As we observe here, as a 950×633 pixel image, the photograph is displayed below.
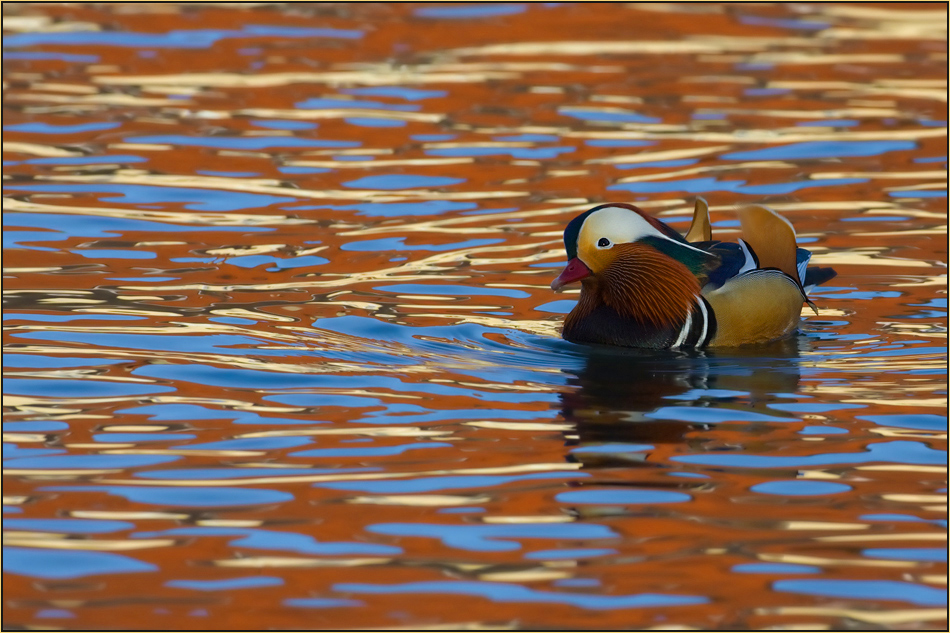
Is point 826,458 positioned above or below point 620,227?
below

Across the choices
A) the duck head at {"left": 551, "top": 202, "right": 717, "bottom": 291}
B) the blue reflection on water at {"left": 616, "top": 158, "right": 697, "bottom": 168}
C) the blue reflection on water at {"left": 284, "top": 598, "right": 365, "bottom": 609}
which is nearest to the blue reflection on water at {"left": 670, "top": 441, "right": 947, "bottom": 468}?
the blue reflection on water at {"left": 284, "top": 598, "right": 365, "bottom": 609}

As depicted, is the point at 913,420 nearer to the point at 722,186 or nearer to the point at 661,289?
the point at 661,289

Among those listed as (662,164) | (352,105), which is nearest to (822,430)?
(662,164)

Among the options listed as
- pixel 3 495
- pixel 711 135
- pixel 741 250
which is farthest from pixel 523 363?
pixel 711 135

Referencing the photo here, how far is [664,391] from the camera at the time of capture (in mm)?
7594

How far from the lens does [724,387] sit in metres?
7.69

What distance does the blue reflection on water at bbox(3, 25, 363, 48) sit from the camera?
17.4 meters

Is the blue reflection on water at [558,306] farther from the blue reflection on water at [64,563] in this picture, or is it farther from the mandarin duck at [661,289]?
the blue reflection on water at [64,563]

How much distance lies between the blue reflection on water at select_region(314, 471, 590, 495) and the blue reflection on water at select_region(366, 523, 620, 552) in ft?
1.27

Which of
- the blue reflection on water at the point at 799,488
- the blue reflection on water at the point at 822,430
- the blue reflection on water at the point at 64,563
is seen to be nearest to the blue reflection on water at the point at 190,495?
the blue reflection on water at the point at 64,563

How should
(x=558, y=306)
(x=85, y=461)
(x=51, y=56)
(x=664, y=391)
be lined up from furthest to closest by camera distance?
(x=51, y=56) < (x=558, y=306) < (x=664, y=391) < (x=85, y=461)

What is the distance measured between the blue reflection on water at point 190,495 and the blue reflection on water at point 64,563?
1.69ft

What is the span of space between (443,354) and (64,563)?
319 cm

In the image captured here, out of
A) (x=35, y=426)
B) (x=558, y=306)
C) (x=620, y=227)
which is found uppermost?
(x=620, y=227)
